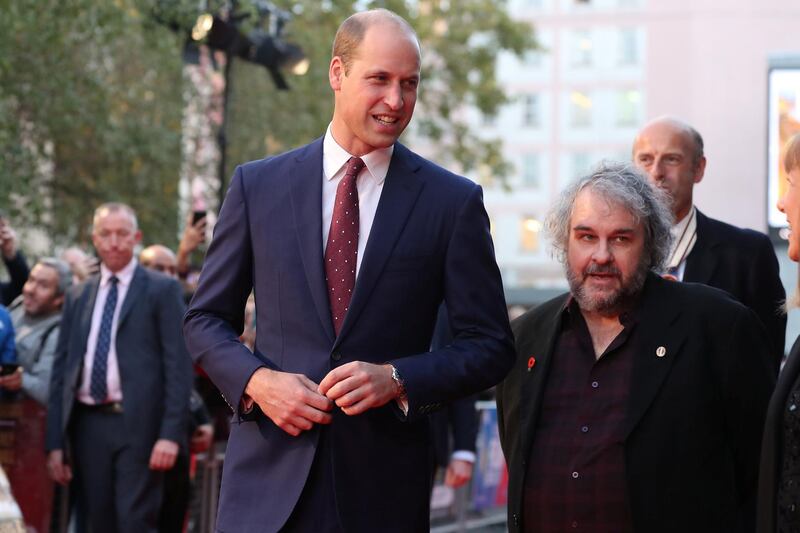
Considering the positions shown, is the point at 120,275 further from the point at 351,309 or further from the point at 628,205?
the point at 351,309

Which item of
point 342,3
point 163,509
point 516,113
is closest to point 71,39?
point 163,509

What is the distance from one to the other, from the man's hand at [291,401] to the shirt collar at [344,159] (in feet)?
2.15

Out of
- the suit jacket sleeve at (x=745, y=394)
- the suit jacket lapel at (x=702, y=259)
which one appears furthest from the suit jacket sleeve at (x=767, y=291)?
the suit jacket sleeve at (x=745, y=394)

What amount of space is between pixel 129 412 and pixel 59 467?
0.55 metres

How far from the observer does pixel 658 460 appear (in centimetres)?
483

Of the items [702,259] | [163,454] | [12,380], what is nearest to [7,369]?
[12,380]

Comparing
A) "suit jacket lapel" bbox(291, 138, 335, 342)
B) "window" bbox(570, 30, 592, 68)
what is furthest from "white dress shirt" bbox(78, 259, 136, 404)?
"window" bbox(570, 30, 592, 68)

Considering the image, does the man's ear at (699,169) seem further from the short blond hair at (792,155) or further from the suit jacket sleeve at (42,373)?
the suit jacket sleeve at (42,373)

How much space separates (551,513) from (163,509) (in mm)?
5227

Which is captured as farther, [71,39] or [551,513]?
[71,39]

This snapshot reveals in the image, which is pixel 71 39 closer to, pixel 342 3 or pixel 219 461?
pixel 219 461

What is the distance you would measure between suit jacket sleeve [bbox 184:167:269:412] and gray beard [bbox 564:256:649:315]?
1.24 meters

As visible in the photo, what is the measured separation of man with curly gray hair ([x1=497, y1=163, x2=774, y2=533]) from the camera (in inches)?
191

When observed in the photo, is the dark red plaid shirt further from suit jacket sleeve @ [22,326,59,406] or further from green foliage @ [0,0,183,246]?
green foliage @ [0,0,183,246]
